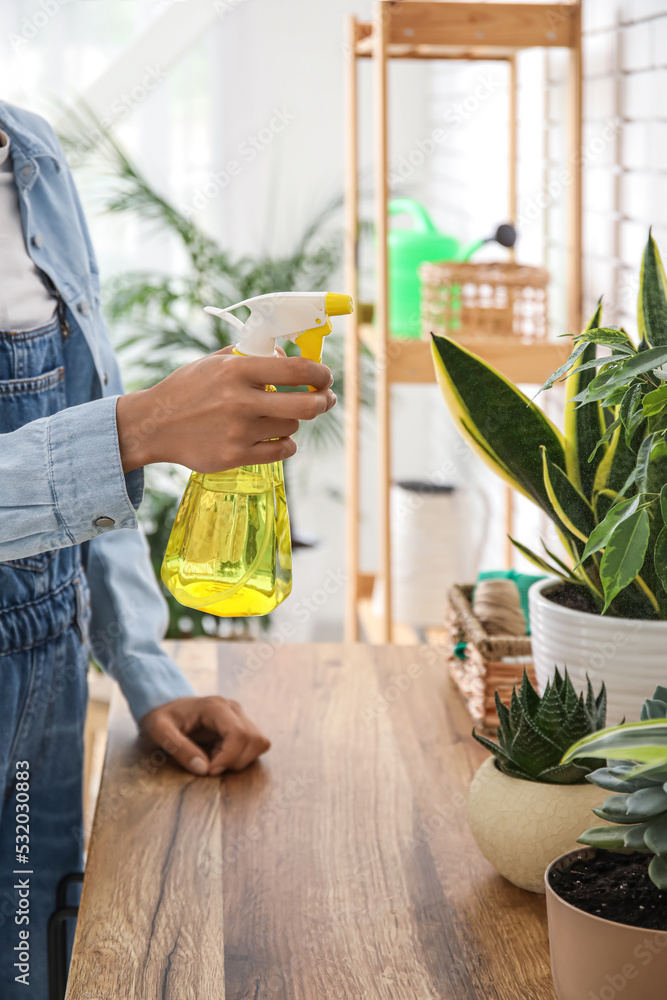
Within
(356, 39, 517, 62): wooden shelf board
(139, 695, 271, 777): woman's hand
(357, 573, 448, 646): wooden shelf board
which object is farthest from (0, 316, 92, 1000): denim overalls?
(356, 39, 517, 62): wooden shelf board

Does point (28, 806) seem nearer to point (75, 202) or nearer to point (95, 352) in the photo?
point (95, 352)

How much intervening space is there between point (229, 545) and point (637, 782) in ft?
0.96

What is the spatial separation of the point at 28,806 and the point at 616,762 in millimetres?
671

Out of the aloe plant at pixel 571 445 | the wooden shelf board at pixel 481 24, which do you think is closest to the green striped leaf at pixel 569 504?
the aloe plant at pixel 571 445

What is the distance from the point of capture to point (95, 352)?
1.02 metres

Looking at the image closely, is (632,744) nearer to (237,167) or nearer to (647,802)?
(647,802)

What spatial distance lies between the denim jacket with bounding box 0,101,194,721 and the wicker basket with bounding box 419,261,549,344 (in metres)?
0.69

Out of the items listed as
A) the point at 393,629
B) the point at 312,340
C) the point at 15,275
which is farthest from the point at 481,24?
the point at 312,340

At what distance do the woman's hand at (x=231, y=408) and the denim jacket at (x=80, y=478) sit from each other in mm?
60

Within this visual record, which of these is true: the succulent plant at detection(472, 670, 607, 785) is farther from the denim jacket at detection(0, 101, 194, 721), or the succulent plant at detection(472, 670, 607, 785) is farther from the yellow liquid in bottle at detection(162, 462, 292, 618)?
the denim jacket at detection(0, 101, 194, 721)

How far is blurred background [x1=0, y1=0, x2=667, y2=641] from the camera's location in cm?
280

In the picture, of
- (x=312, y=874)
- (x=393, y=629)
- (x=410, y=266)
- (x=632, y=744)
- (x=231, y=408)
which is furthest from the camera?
(x=393, y=629)

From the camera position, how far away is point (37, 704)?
0.98 metres

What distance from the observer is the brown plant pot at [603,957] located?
505mm
